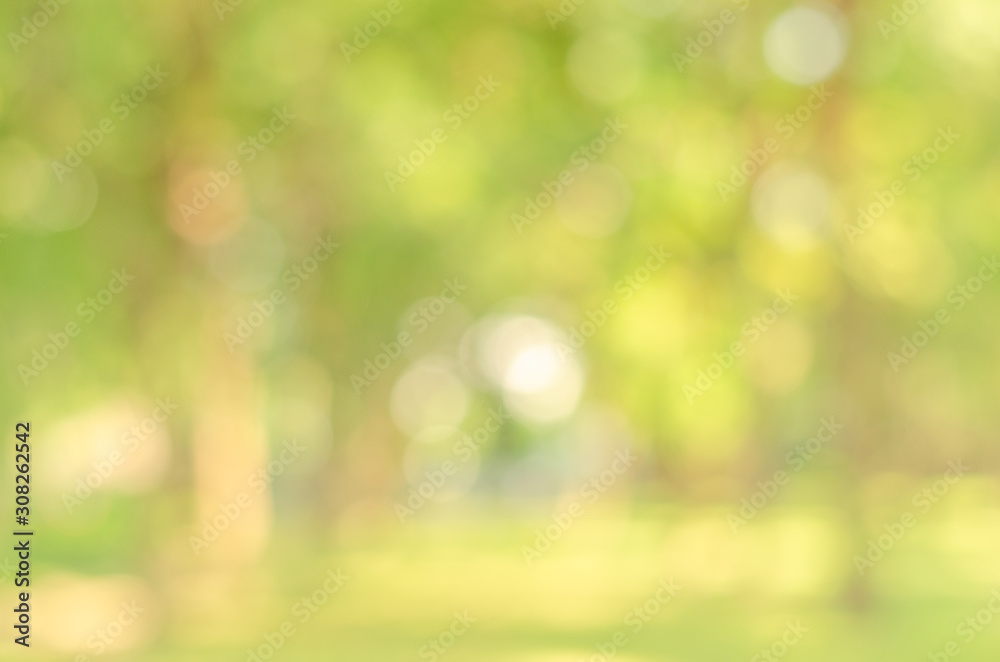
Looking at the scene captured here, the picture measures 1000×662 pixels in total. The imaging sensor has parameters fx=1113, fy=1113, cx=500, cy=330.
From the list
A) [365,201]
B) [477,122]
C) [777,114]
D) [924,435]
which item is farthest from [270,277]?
[924,435]

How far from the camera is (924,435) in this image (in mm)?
31141

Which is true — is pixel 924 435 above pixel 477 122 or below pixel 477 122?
above

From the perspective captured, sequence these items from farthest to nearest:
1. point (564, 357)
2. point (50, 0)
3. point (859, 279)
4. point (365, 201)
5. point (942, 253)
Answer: point (564, 357) → point (365, 201) → point (942, 253) → point (859, 279) → point (50, 0)

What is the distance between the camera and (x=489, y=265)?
17500 mm

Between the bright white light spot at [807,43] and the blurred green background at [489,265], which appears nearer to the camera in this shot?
the blurred green background at [489,265]

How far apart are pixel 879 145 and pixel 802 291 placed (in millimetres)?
3304

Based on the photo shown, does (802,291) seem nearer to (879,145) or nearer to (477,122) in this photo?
A: (879,145)

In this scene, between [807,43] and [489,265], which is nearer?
[807,43]

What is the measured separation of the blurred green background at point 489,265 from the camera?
9375mm

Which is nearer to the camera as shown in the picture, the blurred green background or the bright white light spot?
the blurred green background

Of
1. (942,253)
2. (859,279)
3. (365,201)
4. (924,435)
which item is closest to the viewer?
(859,279)

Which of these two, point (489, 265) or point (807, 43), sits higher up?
point (489, 265)

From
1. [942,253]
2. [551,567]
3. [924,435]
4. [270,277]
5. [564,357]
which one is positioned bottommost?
[551,567]

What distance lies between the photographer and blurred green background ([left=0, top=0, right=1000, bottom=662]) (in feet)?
30.8
